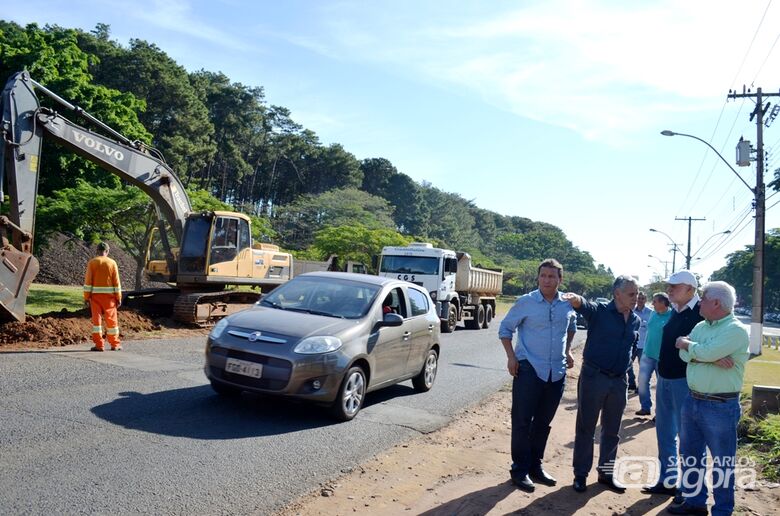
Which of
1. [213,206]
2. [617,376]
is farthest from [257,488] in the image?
[213,206]

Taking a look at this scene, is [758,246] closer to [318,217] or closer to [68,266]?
[68,266]

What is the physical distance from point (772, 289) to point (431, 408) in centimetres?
9013

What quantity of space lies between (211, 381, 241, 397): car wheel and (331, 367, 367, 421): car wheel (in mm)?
1223

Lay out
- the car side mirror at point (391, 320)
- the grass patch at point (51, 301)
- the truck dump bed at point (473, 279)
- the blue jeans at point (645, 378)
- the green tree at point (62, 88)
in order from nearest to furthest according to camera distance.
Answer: the car side mirror at point (391, 320) → the blue jeans at point (645, 378) → the grass patch at point (51, 301) → the green tree at point (62, 88) → the truck dump bed at point (473, 279)

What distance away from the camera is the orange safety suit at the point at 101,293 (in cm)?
1067

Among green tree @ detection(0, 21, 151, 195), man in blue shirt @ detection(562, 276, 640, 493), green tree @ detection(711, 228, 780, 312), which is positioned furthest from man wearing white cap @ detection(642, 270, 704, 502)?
green tree @ detection(711, 228, 780, 312)

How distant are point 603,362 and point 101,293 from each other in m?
8.60

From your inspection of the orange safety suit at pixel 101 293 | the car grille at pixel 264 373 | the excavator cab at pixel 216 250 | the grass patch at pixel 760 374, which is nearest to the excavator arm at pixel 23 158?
the orange safety suit at pixel 101 293

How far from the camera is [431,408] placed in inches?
336

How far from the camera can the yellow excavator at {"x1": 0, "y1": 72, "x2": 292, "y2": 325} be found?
11.2 metres

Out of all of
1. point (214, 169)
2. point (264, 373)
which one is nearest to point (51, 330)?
point (264, 373)

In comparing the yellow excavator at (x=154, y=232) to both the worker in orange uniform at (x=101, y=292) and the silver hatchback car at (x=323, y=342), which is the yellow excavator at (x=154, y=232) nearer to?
the worker in orange uniform at (x=101, y=292)

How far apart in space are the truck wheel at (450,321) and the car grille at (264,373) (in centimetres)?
1522

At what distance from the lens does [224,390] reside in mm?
7621
